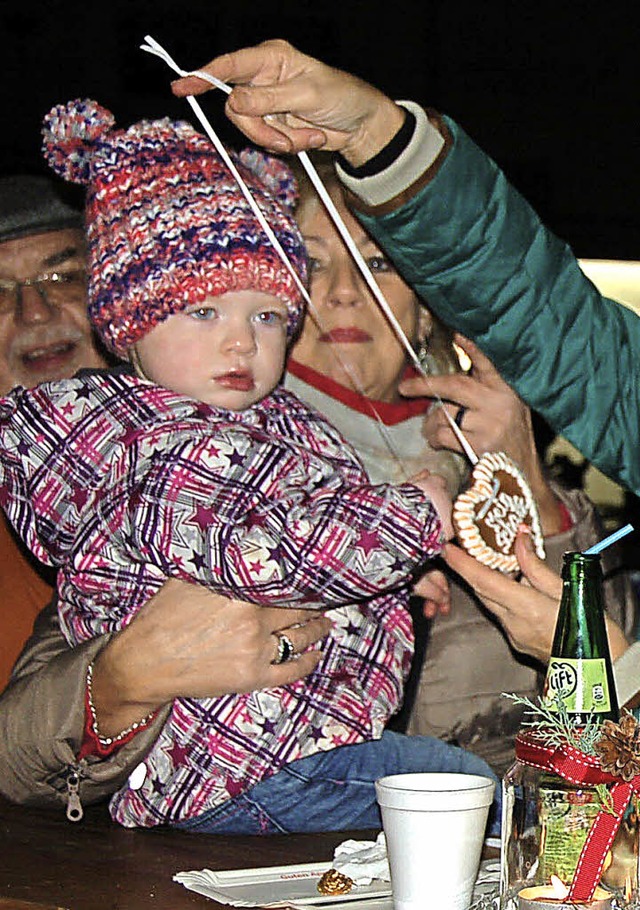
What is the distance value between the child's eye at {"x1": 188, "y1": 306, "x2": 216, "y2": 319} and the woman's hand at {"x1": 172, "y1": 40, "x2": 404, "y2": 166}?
0.23 m

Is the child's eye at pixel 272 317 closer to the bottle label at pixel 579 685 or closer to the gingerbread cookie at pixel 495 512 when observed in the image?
the gingerbread cookie at pixel 495 512

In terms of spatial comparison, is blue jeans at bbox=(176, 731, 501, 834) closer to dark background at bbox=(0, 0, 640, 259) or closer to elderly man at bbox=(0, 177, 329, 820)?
elderly man at bbox=(0, 177, 329, 820)

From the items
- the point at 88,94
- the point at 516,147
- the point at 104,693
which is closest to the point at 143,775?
the point at 104,693

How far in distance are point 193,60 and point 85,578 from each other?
1.03 meters

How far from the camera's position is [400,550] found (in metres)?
1.54

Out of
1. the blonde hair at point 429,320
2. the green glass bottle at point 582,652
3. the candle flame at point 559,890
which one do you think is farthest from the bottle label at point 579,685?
the blonde hair at point 429,320

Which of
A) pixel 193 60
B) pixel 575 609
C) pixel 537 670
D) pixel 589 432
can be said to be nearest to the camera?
pixel 575 609

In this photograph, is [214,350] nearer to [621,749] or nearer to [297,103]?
[297,103]

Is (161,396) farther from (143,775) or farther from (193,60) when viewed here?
(193,60)

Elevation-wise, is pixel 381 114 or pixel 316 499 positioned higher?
pixel 381 114

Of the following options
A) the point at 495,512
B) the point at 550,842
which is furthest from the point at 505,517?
the point at 550,842

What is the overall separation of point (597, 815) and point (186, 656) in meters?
0.68

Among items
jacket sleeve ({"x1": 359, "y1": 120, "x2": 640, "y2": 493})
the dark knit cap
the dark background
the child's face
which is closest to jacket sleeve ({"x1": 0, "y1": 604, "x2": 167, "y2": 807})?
the child's face

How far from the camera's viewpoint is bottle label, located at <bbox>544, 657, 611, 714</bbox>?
1072mm
